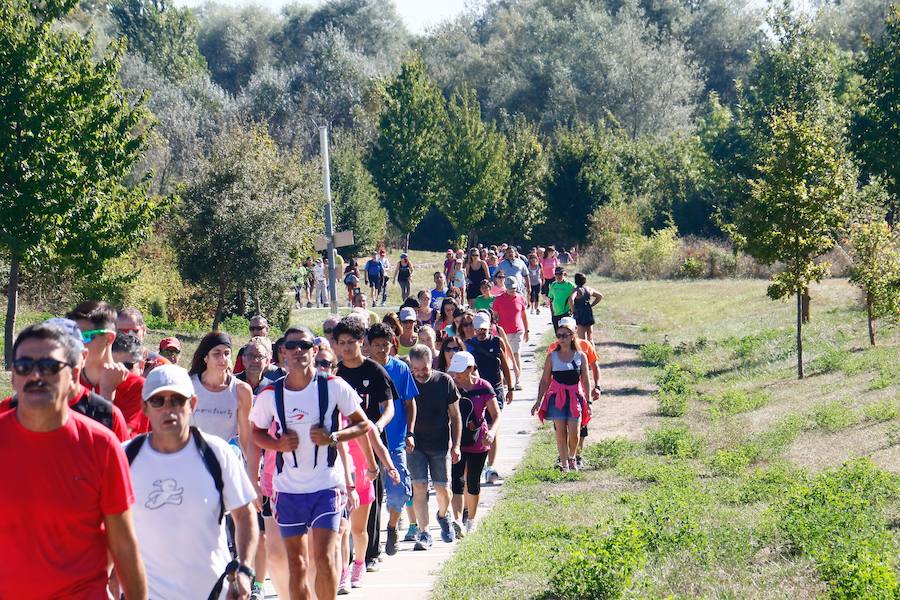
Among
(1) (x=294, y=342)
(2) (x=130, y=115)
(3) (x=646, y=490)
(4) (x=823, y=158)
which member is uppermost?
(2) (x=130, y=115)

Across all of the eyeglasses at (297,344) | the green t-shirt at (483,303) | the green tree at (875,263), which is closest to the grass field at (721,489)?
the green tree at (875,263)

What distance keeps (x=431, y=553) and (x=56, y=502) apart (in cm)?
659

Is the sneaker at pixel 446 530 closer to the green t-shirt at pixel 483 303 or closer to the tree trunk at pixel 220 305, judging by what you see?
the green t-shirt at pixel 483 303

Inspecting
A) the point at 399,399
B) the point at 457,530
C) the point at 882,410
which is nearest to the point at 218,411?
the point at 399,399

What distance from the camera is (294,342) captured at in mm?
7902

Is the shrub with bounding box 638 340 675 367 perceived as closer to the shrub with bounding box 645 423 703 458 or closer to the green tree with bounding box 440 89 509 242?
the shrub with bounding box 645 423 703 458

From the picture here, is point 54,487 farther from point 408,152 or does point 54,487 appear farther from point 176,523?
point 408,152

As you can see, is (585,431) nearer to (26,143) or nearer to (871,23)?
(26,143)

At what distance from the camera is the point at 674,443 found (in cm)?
1670

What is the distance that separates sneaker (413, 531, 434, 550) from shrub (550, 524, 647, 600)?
184 centimetres

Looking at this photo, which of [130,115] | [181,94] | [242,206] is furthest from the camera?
[181,94]

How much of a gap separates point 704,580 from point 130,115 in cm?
1899

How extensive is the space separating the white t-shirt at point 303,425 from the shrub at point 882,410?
424 inches

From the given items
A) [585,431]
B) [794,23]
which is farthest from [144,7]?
[585,431]
